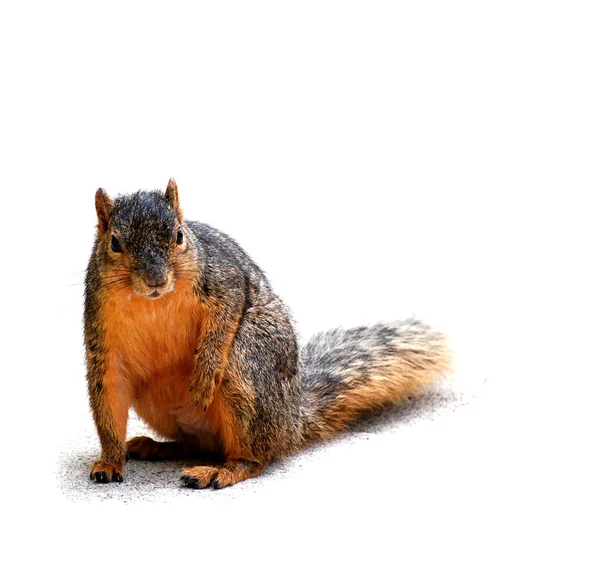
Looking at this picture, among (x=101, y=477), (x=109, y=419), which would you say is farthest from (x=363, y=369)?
(x=101, y=477)

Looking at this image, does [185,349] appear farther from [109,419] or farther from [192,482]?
[192,482]

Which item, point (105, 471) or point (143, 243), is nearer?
point (143, 243)

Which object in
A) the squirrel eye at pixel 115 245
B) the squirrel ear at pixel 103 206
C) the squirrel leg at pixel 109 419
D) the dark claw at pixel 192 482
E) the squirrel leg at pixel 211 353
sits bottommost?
the dark claw at pixel 192 482

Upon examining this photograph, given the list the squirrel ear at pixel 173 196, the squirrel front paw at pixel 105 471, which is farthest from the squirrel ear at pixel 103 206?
the squirrel front paw at pixel 105 471

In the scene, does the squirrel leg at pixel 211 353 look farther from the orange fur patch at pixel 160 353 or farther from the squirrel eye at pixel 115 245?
the squirrel eye at pixel 115 245

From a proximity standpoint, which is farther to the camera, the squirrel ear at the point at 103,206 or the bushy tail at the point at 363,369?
the bushy tail at the point at 363,369

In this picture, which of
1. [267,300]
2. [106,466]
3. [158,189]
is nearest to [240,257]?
[267,300]
